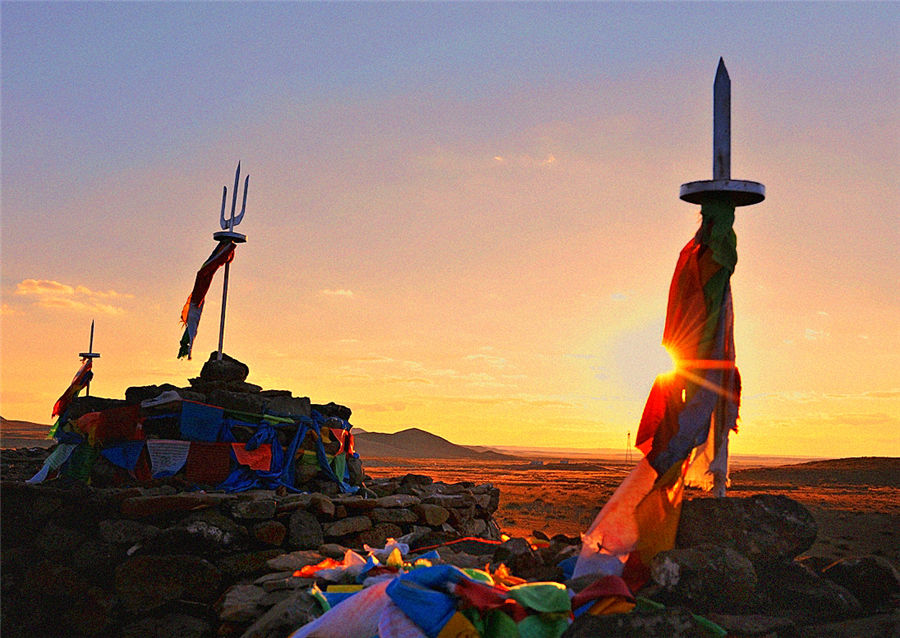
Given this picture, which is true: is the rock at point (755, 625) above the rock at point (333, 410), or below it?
below

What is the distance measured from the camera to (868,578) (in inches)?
262

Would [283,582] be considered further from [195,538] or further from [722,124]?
[722,124]

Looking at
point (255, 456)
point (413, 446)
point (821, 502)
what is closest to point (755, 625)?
point (255, 456)

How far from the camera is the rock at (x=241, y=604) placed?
23.3ft

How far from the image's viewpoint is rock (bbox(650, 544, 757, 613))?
238 inches

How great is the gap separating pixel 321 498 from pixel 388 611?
6171 mm

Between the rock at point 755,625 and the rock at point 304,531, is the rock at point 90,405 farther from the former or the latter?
the rock at point 755,625

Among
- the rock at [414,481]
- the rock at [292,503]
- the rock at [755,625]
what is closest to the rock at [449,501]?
the rock at [414,481]

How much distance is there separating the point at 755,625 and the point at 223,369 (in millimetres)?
10191

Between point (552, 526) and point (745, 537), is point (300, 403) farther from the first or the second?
point (552, 526)

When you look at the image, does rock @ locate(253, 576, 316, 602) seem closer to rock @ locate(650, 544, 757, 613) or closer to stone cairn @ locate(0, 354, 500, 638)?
stone cairn @ locate(0, 354, 500, 638)

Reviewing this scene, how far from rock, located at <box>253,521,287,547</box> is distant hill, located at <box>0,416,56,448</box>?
188ft

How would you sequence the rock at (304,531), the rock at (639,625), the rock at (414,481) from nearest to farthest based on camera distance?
the rock at (639,625), the rock at (304,531), the rock at (414,481)

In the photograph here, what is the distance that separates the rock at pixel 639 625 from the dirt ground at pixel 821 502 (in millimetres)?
3126
